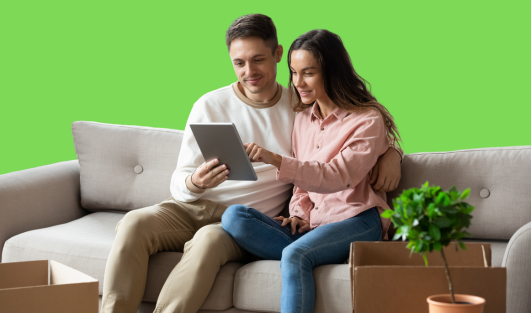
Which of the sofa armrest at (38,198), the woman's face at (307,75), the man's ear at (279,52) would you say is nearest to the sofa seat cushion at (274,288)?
the woman's face at (307,75)

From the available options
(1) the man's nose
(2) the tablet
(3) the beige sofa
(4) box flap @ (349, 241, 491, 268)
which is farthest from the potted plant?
(1) the man's nose

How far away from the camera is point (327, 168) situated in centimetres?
198

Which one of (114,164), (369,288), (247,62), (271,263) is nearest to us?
(369,288)

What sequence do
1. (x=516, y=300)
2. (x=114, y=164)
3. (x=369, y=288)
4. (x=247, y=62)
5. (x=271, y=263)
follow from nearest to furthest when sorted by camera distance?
(x=369, y=288) → (x=516, y=300) → (x=271, y=263) → (x=247, y=62) → (x=114, y=164)

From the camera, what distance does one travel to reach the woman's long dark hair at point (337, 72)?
6.89 ft

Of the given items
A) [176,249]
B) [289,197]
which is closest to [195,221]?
[176,249]

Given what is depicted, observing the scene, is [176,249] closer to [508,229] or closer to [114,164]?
[114,164]

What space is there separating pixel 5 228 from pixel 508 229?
2.03 metres

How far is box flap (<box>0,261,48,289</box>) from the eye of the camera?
5.68ft

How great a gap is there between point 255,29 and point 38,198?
1249 mm

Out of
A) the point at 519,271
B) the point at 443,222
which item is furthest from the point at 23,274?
the point at 519,271

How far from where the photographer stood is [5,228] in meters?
2.53

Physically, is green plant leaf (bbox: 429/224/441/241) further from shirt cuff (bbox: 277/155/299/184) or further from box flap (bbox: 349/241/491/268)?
shirt cuff (bbox: 277/155/299/184)

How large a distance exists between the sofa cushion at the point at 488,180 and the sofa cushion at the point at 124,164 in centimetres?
105
